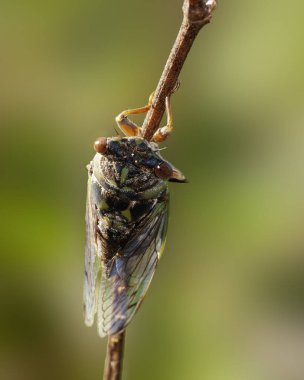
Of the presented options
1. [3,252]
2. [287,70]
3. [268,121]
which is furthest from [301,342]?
[3,252]

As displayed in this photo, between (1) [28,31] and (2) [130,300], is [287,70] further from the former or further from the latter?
(2) [130,300]

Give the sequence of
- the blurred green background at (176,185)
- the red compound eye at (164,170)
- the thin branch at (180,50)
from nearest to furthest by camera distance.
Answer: the thin branch at (180,50) < the red compound eye at (164,170) < the blurred green background at (176,185)

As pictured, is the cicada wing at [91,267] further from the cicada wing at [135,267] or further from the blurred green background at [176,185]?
the blurred green background at [176,185]

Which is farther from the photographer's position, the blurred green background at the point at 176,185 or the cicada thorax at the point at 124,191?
the blurred green background at the point at 176,185

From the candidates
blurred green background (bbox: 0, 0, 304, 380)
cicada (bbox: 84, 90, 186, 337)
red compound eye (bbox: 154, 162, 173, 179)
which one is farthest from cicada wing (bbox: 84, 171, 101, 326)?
blurred green background (bbox: 0, 0, 304, 380)

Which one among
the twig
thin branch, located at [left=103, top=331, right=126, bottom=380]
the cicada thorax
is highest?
the twig

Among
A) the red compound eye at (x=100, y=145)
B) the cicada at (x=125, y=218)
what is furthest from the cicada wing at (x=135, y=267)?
the red compound eye at (x=100, y=145)

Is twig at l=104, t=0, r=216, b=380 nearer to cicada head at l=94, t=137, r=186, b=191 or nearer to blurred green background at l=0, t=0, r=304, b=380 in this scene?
cicada head at l=94, t=137, r=186, b=191
